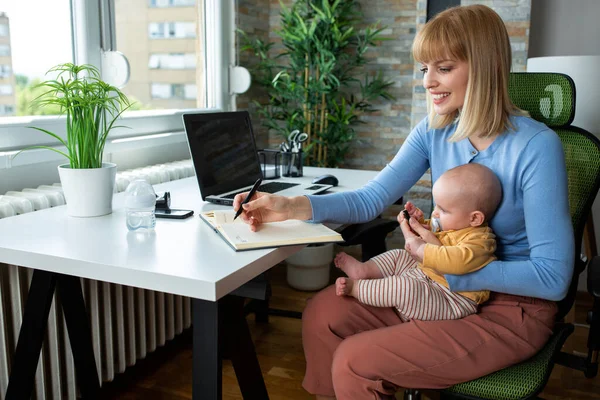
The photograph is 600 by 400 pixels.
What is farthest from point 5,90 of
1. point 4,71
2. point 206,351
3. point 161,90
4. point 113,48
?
point 206,351

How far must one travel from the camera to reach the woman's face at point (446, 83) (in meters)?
1.29

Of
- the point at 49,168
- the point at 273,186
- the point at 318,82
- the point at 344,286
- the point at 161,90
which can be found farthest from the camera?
the point at 318,82

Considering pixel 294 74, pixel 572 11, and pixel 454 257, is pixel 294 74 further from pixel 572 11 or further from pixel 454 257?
pixel 454 257

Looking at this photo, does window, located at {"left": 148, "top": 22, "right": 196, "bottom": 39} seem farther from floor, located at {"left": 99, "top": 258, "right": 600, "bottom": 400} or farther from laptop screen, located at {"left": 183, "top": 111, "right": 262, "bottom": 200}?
floor, located at {"left": 99, "top": 258, "right": 600, "bottom": 400}

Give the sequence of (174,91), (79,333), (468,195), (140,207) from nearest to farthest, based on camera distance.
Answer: (468,195)
(140,207)
(79,333)
(174,91)

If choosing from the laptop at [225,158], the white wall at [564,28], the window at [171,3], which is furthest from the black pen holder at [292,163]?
the white wall at [564,28]

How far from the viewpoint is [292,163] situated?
229 centimetres

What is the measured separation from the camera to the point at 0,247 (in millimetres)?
1192

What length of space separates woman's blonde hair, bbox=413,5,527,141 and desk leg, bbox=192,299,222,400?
2.35 ft

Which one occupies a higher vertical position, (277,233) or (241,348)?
(277,233)

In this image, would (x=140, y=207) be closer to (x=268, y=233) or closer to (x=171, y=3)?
(x=268, y=233)

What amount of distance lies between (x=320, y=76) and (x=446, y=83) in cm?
188

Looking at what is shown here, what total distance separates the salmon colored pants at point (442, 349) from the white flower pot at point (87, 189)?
0.75 meters

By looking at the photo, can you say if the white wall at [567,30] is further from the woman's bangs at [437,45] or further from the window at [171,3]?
the woman's bangs at [437,45]
